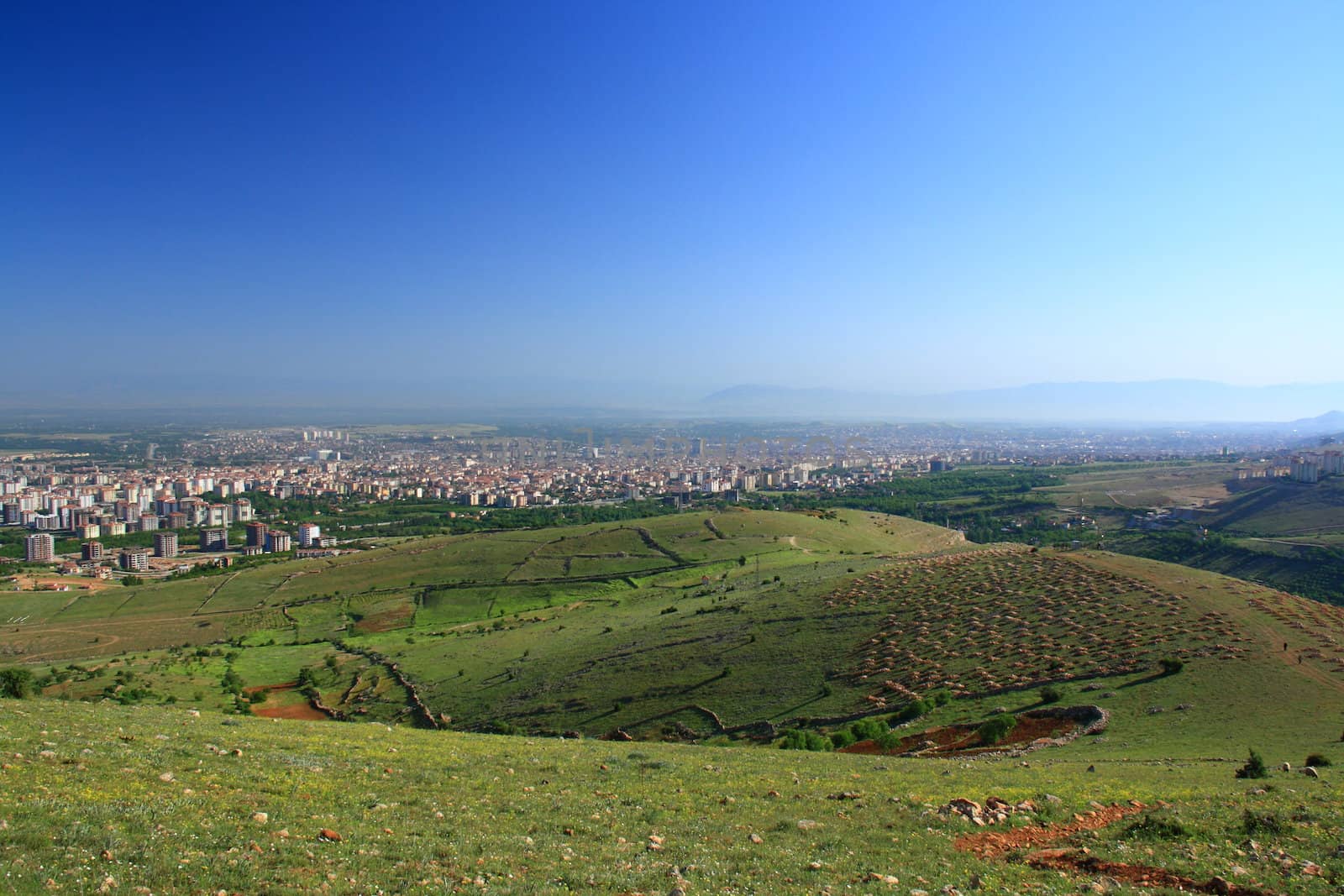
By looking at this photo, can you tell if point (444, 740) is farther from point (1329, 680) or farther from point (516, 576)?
point (516, 576)

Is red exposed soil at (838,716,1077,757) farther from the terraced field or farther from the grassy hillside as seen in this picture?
the grassy hillside

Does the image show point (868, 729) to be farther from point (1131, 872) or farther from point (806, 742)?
point (1131, 872)

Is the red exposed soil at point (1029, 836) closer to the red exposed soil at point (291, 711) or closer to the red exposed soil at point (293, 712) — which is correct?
the red exposed soil at point (291, 711)

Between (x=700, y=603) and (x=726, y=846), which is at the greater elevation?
(x=726, y=846)

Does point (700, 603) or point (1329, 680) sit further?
point (700, 603)

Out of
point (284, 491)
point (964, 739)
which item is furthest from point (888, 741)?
point (284, 491)

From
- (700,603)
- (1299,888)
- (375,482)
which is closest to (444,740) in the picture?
(1299,888)

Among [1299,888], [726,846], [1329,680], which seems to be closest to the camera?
[1299,888]
